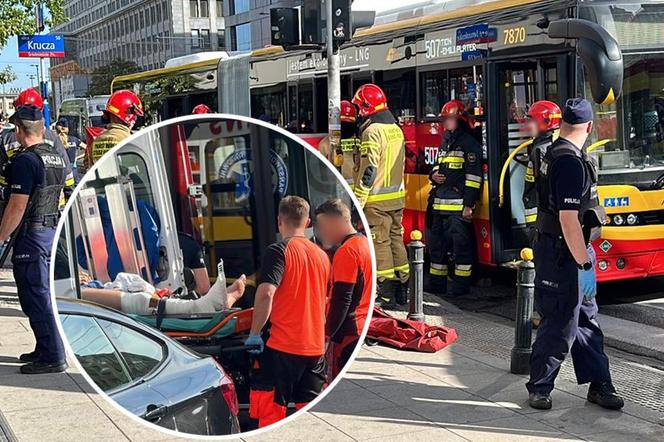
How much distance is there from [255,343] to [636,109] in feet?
23.8

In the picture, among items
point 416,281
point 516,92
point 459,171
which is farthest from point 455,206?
point 416,281

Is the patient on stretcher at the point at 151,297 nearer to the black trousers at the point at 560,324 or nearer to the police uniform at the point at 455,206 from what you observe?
the black trousers at the point at 560,324

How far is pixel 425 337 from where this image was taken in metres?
7.37

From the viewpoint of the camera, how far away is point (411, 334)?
745cm

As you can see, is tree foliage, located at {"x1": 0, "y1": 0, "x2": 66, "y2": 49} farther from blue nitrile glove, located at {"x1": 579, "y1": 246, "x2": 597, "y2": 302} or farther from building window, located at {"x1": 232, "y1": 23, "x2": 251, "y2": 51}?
building window, located at {"x1": 232, "y1": 23, "x2": 251, "y2": 51}

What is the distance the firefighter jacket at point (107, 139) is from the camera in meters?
5.80

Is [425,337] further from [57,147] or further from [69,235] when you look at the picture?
[69,235]

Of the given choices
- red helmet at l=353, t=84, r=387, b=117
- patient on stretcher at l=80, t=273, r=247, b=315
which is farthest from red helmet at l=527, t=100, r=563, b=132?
patient on stretcher at l=80, t=273, r=247, b=315

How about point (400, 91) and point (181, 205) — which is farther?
point (400, 91)

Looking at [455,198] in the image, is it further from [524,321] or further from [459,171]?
[524,321]

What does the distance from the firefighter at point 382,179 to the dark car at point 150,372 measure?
649 centimetres

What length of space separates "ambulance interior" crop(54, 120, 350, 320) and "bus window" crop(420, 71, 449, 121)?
8.26 metres

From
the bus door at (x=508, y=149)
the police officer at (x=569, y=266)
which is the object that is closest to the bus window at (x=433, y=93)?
the bus door at (x=508, y=149)

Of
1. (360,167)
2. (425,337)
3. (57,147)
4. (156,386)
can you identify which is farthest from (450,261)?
(156,386)
